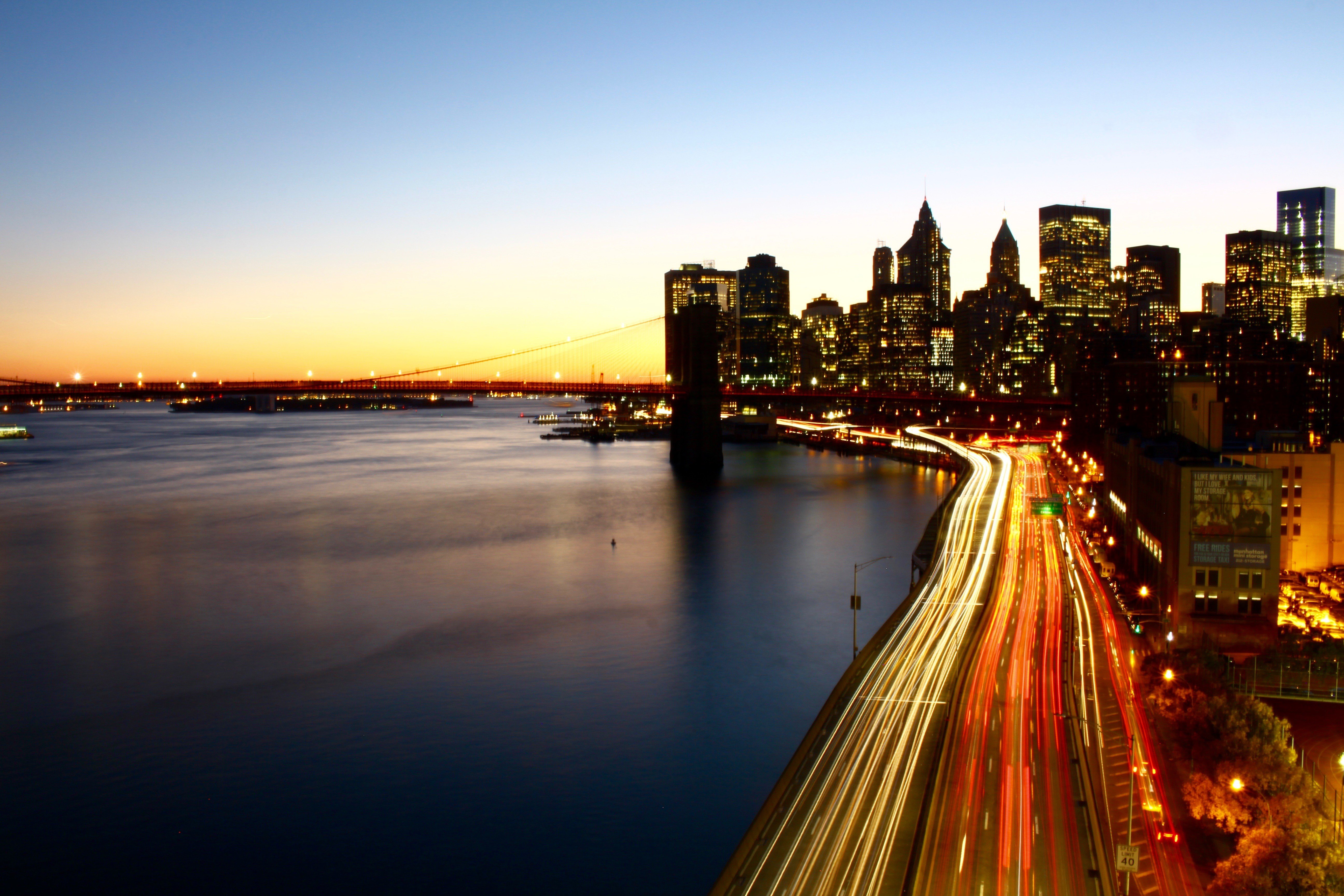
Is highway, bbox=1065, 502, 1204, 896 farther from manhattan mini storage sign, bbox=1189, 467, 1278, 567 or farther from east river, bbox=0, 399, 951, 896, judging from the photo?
east river, bbox=0, 399, 951, 896

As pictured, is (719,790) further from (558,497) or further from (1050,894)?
(558,497)

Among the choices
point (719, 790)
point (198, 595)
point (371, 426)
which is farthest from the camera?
point (371, 426)

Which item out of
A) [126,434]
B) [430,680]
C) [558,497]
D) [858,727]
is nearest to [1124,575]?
[858,727]

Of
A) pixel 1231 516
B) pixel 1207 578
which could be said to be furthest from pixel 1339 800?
pixel 1231 516

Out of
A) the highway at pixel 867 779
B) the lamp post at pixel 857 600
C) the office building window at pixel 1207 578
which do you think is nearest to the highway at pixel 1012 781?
the highway at pixel 867 779

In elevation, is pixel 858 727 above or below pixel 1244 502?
below

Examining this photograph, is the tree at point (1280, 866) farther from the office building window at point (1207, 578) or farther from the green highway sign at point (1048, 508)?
the green highway sign at point (1048, 508)
